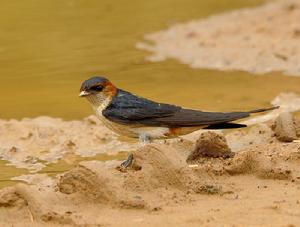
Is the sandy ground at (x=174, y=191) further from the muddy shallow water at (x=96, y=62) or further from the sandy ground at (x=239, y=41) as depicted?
the sandy ground at (x=239, y=41)

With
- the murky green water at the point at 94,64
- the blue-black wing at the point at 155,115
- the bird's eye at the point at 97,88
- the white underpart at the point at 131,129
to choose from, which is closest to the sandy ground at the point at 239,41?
the murky green water at the point at 94,64

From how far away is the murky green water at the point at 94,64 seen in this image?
9.69 meters

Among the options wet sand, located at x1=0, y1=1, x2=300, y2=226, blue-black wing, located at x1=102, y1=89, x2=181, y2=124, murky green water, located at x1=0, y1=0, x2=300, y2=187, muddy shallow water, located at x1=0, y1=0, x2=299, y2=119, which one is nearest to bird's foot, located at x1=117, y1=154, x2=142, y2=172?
wet sand, located at x1=0, y1=1, x2=300, y2=226

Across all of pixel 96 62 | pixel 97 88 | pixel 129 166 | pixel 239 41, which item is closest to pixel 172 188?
pixel 129 166

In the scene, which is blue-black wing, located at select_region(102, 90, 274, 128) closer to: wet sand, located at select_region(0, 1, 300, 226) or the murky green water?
wet sand, located at select_region(0, 1, 300, 226)

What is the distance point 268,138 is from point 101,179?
2324 millimetres

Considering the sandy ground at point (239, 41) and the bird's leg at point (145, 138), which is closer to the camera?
the bird's leg at point (145, 138)

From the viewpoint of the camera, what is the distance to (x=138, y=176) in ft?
20.4

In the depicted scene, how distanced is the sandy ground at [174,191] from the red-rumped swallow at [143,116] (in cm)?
15

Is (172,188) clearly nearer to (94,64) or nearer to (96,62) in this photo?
(94,64)

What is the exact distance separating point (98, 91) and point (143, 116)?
351mm

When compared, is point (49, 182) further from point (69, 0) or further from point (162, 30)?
point (69, 0)

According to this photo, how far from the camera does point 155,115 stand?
7008 millimetres

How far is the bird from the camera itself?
6.92 metres
